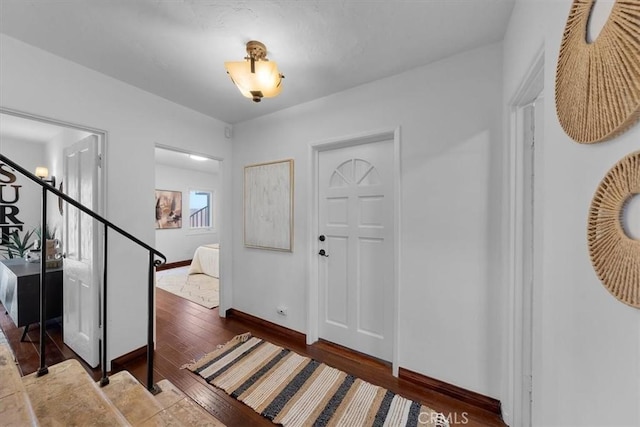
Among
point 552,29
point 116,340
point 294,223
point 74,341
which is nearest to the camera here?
point 552,29

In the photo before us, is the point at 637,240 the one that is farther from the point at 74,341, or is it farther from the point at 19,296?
the point at 19,296

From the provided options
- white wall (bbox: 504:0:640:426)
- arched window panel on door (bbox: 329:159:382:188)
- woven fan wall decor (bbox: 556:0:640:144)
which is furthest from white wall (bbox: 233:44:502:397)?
woven fan wall decor (bbox: 556:0:640:144)

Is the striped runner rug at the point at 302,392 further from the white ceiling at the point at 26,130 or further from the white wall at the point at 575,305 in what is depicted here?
the white ceiling at the point at 26,130

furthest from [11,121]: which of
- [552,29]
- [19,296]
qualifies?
[552,29]

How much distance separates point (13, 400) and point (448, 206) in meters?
2.32

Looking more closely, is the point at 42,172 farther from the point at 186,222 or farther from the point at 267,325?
the point at 267,325

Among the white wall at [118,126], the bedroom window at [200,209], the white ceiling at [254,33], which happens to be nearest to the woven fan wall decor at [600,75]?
the white ceiling at [254,33]

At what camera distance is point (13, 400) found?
88 centimetres

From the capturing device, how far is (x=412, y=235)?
1.92 m

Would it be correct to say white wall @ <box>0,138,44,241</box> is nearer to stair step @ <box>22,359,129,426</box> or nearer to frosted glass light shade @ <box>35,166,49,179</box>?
frosted glass light shade @ <box>35,166,49,179</box>

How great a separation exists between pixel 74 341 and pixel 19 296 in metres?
0.75

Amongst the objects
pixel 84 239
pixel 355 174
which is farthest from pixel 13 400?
pixel 355 174

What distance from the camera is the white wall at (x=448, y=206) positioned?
64.9 inches

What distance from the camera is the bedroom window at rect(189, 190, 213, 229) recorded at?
6416mm
